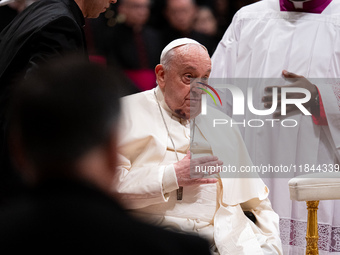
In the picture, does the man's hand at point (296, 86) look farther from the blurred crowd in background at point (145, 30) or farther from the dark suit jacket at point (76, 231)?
the dark suit jacket at point (76, 231)

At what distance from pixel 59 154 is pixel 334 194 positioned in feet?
6.84

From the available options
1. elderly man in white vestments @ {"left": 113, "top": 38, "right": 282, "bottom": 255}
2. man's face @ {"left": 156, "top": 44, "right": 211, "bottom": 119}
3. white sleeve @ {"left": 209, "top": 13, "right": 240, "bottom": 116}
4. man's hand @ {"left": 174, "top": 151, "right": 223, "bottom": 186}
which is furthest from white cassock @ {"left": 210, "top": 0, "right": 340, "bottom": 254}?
man's hand @ {"left": 174, "top": 151, "right": 223, "bottom": 186}

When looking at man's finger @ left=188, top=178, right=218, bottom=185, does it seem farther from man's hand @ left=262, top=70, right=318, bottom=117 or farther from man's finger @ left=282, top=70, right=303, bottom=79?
man's finger @ left=282, top=70, right=303, bottom=79

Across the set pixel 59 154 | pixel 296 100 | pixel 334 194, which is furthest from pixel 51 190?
pixel 296 100

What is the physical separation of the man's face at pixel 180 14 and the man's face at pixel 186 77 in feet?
8.59

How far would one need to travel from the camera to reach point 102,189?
1.71 meters

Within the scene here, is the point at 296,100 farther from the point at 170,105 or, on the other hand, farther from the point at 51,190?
the point at 51,190

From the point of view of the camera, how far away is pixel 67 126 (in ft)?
5.66

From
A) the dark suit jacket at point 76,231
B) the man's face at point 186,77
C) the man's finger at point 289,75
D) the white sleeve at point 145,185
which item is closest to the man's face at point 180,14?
the man's finger at point 289,75

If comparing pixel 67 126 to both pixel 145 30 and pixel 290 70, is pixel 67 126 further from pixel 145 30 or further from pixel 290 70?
pixel 145 30

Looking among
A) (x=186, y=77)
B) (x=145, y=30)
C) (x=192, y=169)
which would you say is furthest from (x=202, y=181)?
(x=145, y=30)

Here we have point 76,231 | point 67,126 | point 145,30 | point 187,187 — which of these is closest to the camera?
point 76,231

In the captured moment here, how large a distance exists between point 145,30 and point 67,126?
4678 millimetres

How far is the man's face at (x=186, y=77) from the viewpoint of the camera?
3861 millimetres
